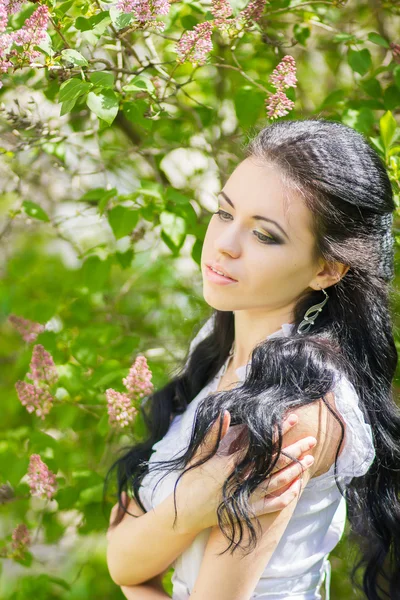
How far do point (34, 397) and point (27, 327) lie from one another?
27cm

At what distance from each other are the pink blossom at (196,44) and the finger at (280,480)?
833 mm

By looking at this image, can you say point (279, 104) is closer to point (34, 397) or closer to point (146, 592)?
point (34, 397)

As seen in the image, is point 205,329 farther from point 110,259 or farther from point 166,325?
point 166,325

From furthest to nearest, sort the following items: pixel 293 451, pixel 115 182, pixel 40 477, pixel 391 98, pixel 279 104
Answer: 1. pixel 115 182
2. pixel 391 98
3. pixel 40 477
4. pixel 279 104
5. pixel 293 451

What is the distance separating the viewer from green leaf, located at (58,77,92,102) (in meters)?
1.50

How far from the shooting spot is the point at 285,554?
59.6 inches

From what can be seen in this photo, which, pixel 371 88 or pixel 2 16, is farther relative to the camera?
pixel 371 88

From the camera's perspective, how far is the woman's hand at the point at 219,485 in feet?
4.41

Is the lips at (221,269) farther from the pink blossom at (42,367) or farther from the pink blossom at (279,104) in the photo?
the pink blossom at (42,367)

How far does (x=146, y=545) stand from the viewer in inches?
58.9

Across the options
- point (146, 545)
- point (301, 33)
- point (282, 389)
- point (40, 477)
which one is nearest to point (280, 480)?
point (282, 389)

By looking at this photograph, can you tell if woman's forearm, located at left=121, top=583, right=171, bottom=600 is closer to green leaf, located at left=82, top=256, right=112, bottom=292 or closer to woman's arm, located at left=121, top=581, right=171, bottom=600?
woman's arm, located at left=121, top=581, right=171, bottom=600

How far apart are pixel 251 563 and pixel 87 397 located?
2.82ft

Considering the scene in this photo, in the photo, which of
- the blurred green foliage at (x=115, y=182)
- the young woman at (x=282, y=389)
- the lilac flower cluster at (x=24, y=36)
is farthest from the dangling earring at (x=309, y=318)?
the lilac flower cluster at (x=24, y=36)
